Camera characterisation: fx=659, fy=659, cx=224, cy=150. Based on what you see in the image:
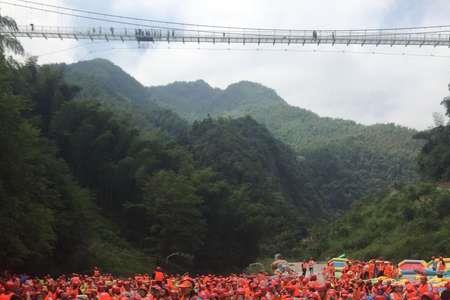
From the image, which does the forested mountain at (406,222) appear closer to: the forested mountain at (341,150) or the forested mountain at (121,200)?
the forested mountain at (121,200)

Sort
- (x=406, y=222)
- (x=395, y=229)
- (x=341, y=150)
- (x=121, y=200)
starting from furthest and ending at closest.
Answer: (x=341, y=150), (x=121, y=200), (x=395, y=229), (x=406, y=222)

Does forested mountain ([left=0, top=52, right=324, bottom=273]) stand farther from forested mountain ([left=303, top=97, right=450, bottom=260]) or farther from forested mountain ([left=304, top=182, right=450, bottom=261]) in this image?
forested mountain ([left=303, top=97, right=450, bottom=260])

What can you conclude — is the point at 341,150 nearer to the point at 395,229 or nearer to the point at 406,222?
the point at 395,229

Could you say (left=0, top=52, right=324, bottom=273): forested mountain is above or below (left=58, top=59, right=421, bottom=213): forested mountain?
above

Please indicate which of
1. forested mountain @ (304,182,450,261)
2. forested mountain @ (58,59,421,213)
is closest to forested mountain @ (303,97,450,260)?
forested mountain @ (304,182,450,261)

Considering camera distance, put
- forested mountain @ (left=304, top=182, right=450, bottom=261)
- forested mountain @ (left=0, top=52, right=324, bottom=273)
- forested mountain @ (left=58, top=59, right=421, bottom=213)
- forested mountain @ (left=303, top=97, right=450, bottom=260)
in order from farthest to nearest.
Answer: forested mountain @ (left=58, top=59, right=421, bottom=213) < forested mountain @ (left=303, top=97, right=450, bottom=260) < forested mountain @ (left=304, top=182, right=450, bottom=261) < forested mountain @ (left=0, top=52, right=324, bottom=273)

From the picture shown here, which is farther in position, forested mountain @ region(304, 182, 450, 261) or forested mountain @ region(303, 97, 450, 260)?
forested mountain @ region(303, 97, 450, 260)

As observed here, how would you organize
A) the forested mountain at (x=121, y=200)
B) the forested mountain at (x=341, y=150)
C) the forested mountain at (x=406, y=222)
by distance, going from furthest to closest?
the forested mountain at (x=341, y=150), the forested mountain at (x=406, y=222), the forested mountain at (x=121, y=200)

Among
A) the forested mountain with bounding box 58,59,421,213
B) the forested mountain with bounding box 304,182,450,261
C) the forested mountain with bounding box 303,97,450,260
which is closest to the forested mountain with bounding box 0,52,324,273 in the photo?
the forested mountain with bounding box 304,182,450,261

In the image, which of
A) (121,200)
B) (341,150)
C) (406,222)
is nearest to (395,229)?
(406,222)

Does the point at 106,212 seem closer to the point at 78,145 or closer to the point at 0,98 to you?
the point at 78,145

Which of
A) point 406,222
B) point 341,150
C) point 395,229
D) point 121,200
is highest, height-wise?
point 121,200

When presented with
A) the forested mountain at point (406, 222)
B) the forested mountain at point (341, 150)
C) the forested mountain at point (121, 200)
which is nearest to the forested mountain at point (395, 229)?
the forested mountain at point (406, 222)

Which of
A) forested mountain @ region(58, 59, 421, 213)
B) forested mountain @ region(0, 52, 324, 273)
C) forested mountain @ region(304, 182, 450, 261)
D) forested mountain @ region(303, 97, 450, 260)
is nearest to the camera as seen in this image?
forested mountain @ region(0, 52, 324, 273)
